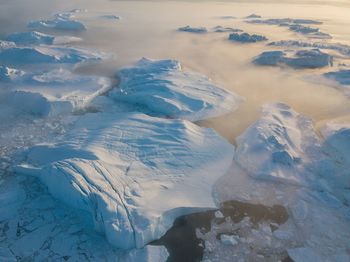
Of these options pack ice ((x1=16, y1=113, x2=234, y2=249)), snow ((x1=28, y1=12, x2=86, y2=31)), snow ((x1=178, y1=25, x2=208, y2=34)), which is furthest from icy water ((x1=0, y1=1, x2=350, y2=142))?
pack ice ((x1=16, y1=113, x2=234, y2=249))

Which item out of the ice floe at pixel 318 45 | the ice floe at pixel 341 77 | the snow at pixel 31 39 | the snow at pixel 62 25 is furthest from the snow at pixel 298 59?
the snow at pixel 62 25

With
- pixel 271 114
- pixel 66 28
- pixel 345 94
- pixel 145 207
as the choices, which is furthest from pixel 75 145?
pixel 66 28

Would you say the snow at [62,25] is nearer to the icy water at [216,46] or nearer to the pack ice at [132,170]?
the icy water at [216,46]

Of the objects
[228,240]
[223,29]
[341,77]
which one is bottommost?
[228,240]

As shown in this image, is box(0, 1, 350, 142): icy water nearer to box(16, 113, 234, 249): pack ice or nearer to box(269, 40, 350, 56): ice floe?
box(269, 40, 350, 56): ice floe

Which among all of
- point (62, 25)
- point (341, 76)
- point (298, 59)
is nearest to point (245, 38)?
point (298, 59)

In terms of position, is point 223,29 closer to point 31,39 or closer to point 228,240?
point 31,39
